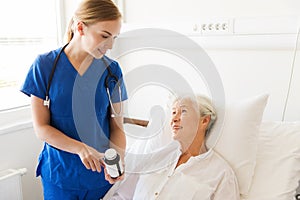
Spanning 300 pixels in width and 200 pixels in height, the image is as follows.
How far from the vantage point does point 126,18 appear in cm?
229

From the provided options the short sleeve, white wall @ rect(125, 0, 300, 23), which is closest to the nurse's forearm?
the short sleeve

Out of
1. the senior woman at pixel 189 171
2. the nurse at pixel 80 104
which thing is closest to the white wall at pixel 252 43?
the senior woman at pixel 189 171

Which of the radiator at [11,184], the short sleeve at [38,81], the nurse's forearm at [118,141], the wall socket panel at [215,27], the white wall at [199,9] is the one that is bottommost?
the radiator at [11,184]

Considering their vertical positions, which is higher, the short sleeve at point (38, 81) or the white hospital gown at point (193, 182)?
the short sleeve at point (38, 81)

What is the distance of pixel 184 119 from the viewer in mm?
1473

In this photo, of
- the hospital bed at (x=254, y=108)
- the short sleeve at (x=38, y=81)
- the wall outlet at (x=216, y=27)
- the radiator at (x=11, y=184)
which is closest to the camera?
the short sleeve at (x=38, y=81)

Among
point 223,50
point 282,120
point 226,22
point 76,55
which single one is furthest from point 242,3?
point 76,55

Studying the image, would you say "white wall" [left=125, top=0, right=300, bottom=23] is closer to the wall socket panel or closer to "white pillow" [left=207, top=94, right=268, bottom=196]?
the wall socket panel

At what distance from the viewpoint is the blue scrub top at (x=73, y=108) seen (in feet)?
4.42

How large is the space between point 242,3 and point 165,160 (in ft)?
3.11

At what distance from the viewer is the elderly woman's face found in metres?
1.47

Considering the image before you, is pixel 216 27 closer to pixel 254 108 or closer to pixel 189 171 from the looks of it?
pixel 254 108

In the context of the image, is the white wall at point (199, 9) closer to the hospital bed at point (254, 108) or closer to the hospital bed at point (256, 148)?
the hospital bed at point (254, 108)

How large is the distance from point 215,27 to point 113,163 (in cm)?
104
